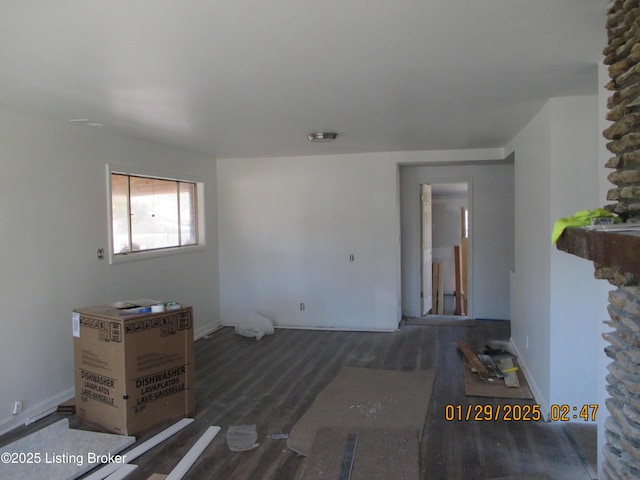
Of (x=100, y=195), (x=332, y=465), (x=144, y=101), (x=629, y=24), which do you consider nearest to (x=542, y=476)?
(x=332, y=465)

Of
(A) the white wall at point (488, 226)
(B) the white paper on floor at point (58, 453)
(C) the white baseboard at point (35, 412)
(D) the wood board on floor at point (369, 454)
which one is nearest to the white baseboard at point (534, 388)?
(D) the wood board on floor at point (369, 454)

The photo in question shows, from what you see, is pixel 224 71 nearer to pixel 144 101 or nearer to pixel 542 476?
pixel 144 101

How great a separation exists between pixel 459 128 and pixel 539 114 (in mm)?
816

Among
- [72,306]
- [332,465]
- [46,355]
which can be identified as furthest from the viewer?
[72,306]

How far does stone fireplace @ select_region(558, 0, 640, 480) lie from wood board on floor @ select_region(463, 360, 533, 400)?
186 centimetres

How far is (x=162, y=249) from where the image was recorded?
510 cm

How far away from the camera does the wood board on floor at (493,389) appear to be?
145 inches

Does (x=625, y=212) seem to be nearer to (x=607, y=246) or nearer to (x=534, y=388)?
(x=607, y=246)

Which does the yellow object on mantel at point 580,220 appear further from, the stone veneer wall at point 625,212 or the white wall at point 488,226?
the white wall at point 488,226

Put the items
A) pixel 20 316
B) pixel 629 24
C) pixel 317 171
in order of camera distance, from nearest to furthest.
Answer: pixel 629 24
pixel 20 316
pixel 317 171

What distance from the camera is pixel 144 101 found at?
3094mm

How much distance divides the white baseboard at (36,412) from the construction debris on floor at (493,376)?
130 inches
